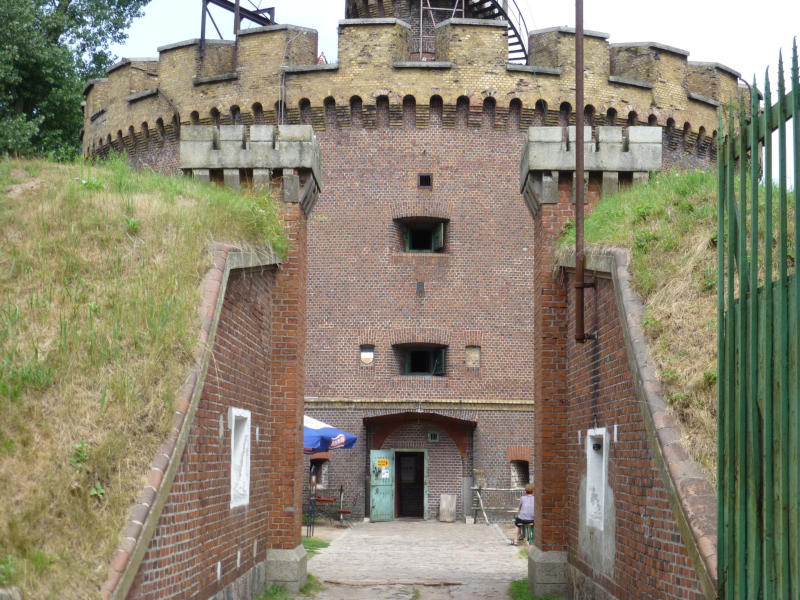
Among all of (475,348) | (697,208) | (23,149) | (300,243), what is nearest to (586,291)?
(697,208)

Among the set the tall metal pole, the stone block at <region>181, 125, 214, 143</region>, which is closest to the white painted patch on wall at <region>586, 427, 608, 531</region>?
the tall metal pole

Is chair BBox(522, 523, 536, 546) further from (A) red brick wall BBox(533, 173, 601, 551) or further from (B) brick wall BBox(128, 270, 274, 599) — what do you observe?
(B) brick wall BBox(128, 270, 274, 599)

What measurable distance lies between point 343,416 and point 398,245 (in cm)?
457

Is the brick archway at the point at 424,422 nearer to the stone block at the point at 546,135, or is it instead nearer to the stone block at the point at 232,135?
the stone block at the point at 546,135

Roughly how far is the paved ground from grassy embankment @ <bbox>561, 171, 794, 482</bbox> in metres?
4.69

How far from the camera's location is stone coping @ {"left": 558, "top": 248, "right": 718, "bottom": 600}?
5516 mm

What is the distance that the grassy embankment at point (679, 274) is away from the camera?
6746 millimetres

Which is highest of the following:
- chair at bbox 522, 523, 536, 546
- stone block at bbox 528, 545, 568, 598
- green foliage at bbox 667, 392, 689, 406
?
green foliage at bbox 667, 392, 689, 406

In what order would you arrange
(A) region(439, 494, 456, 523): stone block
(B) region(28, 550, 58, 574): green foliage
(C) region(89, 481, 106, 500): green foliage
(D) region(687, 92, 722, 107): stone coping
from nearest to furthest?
(B) region(28, 550, 58, 574): green foliage, (C) region(89, 481, 106, 500): green foliage, (A) region(439, 494, 456, 523): stone block, (D) region(687, 92, 722, 107): stone coping

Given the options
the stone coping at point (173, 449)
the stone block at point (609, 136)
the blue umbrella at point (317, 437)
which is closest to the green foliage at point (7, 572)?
the stone coping at point (173, 449)

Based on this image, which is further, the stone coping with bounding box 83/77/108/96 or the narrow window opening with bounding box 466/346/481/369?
the stone coping with bounding box 83/77/108/96

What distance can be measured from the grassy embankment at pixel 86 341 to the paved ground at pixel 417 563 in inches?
189

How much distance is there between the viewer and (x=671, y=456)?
630 centimetres

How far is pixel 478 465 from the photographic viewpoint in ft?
76.4
